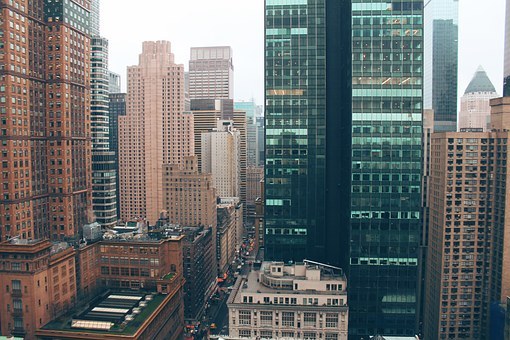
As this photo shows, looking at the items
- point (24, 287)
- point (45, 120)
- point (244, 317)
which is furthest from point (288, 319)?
point (45, 120)

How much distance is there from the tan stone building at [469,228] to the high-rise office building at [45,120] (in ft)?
362

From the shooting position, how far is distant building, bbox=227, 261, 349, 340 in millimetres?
114312

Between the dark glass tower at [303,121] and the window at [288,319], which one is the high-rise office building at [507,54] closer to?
the dark glass tower at [303,121]

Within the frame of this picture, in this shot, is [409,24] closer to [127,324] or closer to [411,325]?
[411,325]

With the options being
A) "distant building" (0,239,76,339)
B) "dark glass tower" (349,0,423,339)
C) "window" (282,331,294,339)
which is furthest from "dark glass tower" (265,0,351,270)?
"distant building" (0,239,76,339)

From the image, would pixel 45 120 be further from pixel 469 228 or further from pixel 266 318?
pixel 469 228

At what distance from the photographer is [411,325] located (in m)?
124

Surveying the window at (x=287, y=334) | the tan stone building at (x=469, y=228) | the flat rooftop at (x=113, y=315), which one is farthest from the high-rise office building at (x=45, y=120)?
the tan stone building at (x=469, y=228)

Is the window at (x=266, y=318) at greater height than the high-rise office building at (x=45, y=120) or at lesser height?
lesser

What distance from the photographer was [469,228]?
474 feet

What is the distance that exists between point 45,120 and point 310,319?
3618 inches

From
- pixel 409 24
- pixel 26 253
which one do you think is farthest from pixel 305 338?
pixel 409 24

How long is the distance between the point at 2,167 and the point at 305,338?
3387 inches

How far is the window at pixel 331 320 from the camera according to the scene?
114 metres
